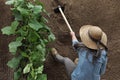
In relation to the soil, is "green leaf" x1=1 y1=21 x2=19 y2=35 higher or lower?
higher

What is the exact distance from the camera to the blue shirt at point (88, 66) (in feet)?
12.6

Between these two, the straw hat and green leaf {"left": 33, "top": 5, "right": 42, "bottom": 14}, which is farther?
green leaf {"left": 33, "top": 5, "right": 42, "bottom": 14}

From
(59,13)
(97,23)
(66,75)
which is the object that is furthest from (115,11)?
(66,75)

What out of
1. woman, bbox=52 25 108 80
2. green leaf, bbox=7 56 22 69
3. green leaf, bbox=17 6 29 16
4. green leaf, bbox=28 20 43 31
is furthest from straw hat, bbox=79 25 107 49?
green leaf, bbox=7 56 22 69

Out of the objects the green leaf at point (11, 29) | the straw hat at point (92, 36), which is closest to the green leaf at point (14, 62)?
the green leaf at point (11, 29)

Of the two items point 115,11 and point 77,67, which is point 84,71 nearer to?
point 77,67

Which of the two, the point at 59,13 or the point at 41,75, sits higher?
the point at 59,13

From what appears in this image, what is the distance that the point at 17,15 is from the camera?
4000 mm

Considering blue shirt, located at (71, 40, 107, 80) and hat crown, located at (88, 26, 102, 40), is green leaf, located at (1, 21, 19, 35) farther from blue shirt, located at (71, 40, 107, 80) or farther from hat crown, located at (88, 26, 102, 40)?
hat crown, located at (88, 26, 102, 40)

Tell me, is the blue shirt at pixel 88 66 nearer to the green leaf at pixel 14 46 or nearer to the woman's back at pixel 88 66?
the woman's back at pixel 88 66

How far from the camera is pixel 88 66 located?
389 cm

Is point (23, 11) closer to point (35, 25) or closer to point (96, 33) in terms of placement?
point (35, 25)

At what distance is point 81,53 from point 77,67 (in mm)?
159

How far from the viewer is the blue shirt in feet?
12.6
